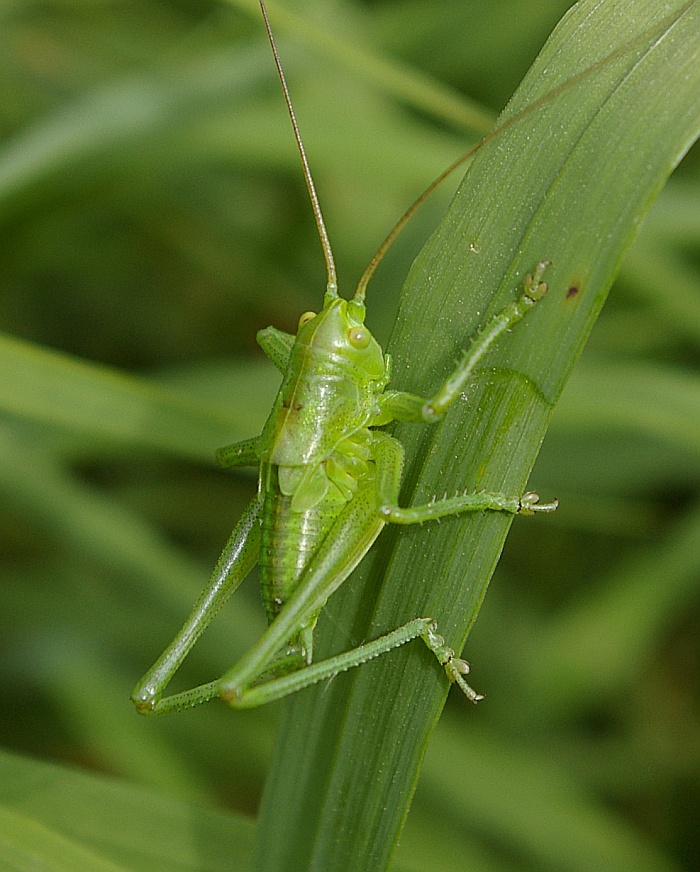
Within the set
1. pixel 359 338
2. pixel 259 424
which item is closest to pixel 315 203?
pixel 359 338

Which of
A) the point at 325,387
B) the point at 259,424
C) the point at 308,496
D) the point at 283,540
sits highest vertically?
the point at 259,424

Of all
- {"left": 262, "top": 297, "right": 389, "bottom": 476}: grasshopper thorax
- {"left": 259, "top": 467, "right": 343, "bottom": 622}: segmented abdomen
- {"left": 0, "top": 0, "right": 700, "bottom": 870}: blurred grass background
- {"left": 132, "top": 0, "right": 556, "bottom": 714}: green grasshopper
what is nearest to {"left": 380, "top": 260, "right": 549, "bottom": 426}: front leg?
{"left": 132, "top": 0, "right": 556, "bottom": 714}: green grasshopper

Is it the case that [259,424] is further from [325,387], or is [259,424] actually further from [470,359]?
[470,359]

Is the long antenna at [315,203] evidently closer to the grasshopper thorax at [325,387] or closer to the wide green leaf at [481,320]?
the grasshopper thorax at [325,387]

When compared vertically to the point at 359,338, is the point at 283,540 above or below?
below

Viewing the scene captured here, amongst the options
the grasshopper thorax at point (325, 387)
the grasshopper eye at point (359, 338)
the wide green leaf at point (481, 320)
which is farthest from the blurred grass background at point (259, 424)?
the wide green leaf at point (481, 320)

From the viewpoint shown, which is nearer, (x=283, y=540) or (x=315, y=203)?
(x=315, y=203)

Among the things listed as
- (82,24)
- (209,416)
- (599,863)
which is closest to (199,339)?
(82,24)
